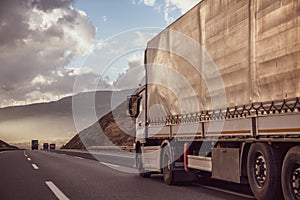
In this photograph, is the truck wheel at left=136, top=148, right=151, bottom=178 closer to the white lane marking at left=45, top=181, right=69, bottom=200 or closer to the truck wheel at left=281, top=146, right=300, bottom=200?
the white lane marking at left=45, top=181, right=69, bottom=200

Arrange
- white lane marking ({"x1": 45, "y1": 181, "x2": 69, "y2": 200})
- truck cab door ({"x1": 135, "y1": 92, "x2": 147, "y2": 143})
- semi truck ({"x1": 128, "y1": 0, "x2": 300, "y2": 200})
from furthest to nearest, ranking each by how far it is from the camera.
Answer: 1. truck cab door ({"x1": 135, "y1": 92, "x2": 147, "y2": 143})
2. white lane marking ({"x1": 45, "y1": 181, "x2": 69, "y2": 200})
3. semi truck ({"x1": 128, "y1": 0, "x2": 300, "y2": 200})

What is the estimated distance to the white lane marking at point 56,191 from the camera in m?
9.20

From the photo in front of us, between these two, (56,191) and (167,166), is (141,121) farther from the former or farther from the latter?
(56,191)

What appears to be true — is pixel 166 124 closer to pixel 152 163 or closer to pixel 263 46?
pixel 152 163

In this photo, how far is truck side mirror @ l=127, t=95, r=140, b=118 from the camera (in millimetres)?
15562

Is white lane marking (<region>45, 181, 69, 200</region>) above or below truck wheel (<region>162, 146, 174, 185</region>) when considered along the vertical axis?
below

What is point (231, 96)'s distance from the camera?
8805 millimetres

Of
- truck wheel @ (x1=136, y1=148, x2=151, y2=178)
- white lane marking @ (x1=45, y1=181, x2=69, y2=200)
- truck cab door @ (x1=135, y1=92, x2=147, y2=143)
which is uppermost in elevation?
truck cab door @ (x1=135, y1=92, x2=147, y2=143)

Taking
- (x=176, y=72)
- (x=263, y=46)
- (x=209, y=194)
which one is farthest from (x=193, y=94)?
(x=263, y=46)

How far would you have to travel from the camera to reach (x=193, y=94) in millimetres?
10820

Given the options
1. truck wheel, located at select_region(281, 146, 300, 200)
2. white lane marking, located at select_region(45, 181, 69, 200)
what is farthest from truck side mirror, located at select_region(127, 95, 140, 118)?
truck wheel, located at select_region(281, 146, 300, 200)

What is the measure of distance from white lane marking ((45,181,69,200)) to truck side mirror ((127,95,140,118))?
4434 millimetres

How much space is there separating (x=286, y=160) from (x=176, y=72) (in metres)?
5.39

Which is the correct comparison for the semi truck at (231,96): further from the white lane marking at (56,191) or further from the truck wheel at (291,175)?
the white lane marking at (56,191)
